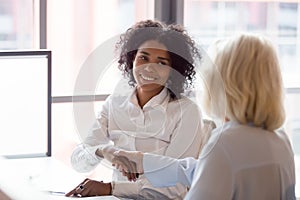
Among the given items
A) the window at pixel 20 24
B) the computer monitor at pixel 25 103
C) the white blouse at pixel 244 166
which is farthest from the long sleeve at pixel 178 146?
the window at pixel 20 24

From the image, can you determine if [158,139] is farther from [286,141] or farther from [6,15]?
[6,15]

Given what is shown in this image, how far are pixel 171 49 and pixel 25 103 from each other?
991 mm

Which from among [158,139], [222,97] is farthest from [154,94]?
[222,97]

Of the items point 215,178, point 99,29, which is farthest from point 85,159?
point 99,29

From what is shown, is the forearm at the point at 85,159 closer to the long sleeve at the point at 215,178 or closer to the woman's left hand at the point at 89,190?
the woman's left hand at the point at 89,190

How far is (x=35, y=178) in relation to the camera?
8.45 ft

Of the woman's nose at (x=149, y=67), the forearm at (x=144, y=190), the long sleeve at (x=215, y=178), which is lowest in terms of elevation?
the forearm at (x=144, y=190)

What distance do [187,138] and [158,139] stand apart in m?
0.13

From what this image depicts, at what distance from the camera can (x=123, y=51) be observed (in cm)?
286

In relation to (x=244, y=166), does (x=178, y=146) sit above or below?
below

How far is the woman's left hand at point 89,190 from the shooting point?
2.43 meters

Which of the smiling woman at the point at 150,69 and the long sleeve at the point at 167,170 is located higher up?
the smiling woman at the point at 150,69

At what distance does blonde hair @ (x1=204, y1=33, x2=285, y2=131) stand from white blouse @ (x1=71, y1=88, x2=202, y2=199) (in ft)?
2.42

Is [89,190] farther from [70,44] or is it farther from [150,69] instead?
[70,44]
